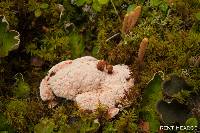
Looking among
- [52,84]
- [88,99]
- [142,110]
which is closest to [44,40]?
[52,84]

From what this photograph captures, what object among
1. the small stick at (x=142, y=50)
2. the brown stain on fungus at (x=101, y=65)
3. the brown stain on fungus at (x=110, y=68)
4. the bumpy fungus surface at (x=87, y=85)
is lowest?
the bumpy fungus surface at (x=87, y=85)

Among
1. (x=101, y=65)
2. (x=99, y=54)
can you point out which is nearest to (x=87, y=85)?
(x=101, y=65)

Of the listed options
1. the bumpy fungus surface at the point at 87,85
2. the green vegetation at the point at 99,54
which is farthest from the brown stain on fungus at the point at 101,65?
the green vegetation at the point at 99,54

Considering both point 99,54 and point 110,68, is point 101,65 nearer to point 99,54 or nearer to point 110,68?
point 110,68

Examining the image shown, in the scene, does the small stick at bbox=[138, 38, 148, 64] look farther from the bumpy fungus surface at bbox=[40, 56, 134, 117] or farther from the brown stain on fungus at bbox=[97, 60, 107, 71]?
the brown stain on fungus at bbox=[97, 60, 107, 71]

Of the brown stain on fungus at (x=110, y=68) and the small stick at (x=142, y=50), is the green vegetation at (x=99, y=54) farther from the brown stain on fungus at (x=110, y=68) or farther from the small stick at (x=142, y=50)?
the brown stain on fungus at (x=110, y=68)
